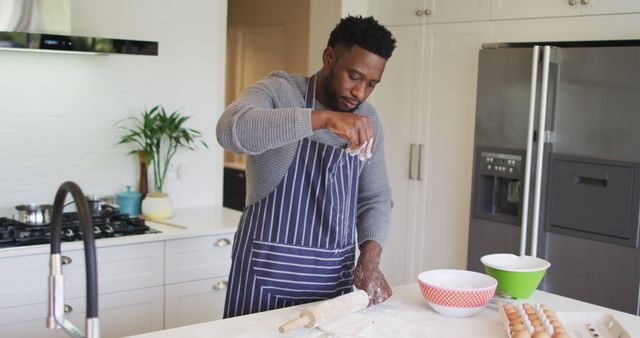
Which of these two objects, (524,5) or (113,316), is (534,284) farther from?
(524,5)

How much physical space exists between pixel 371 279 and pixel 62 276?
102cm

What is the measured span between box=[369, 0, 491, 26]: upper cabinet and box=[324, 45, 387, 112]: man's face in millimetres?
1814

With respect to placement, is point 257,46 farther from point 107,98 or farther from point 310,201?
point 310,201

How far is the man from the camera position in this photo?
1858 millimetres

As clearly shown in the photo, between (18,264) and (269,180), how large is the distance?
108cm

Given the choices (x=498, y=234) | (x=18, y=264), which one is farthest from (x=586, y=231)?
(x=18, y=264)

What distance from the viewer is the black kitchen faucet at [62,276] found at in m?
0.89

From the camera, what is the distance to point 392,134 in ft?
12.9

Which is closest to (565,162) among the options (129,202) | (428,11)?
(428,11)

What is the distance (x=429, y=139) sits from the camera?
3.78 meters

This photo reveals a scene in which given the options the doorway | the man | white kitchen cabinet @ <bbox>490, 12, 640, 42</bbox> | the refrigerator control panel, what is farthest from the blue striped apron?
the doorway

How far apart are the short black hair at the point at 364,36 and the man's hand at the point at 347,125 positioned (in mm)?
286

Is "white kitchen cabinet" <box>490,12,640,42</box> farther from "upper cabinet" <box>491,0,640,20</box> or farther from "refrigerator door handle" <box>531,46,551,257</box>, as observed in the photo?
"refrigerator door handle" <box>531,46,551,257</box>

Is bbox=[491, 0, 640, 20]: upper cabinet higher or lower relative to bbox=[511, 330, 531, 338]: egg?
higher
